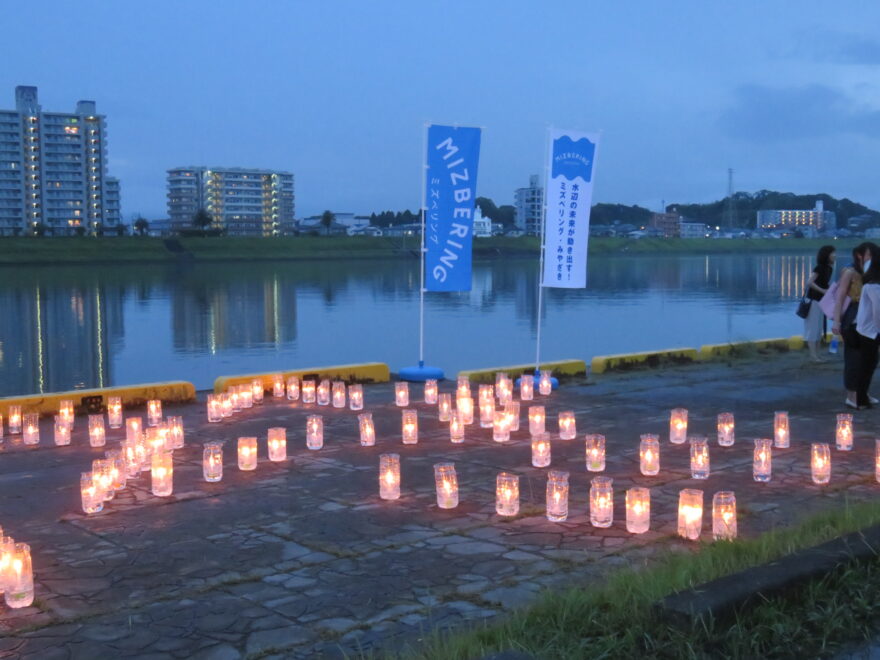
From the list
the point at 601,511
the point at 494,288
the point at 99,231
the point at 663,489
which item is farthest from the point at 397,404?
the point at 99,231

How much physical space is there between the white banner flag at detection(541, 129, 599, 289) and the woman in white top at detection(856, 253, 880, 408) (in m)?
3.95

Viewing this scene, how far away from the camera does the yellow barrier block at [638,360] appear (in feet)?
46.3

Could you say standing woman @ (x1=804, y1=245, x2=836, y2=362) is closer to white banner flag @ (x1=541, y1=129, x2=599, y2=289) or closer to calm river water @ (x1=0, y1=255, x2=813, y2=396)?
white banner flag @ (x1=541, y1=129, x2=599, y2=289)

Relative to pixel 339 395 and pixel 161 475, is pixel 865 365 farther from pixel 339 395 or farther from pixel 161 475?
pixel 161 475

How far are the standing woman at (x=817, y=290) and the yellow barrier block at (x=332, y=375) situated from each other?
6.36 metres

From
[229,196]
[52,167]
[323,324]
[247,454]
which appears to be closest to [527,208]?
[229,196]

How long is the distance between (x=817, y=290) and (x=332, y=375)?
7.11 meters

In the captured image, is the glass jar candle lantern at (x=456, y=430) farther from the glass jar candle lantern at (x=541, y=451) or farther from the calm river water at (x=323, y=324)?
the calm river water at (x=323, y=324)

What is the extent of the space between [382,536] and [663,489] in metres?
2.27

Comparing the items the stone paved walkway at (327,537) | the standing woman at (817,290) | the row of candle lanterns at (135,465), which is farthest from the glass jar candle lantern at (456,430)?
the standing woman at (817,290)

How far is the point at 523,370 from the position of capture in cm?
1327

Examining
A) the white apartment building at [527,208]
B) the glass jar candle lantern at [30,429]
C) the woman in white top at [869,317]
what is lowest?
the glass jar candle lantern at [30,429]

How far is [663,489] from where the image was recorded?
688 cm

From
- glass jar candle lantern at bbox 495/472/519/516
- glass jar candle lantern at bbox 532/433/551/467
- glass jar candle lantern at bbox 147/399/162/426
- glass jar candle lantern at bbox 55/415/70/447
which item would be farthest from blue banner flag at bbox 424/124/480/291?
glass jar candle lantern at bbox 495/472/519/516
